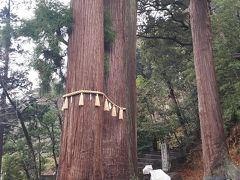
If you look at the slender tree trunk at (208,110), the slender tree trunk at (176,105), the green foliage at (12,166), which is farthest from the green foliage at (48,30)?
the slender tree trunk at (176,105)

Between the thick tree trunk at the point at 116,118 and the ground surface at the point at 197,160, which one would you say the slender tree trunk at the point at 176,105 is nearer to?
the ground surface at the point at 197,160

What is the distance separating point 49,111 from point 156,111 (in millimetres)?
4985

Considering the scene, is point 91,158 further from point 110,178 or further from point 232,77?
point 232,77

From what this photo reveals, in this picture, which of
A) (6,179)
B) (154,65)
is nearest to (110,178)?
(6,179)

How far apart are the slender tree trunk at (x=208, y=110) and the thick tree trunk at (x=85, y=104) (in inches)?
218

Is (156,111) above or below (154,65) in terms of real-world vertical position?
below

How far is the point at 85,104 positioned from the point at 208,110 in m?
5.85

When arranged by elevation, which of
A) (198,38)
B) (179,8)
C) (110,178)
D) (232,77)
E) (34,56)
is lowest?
(110,178)

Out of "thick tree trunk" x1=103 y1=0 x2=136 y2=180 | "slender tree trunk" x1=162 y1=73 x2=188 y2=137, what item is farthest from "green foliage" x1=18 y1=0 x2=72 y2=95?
"slender tree trunk" x1=162 y1=73 x2=188 y2=137

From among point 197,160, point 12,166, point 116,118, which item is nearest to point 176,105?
point 197,160

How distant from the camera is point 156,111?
16.6m

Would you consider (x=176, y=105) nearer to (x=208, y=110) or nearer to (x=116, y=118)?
(x=208, y=110)

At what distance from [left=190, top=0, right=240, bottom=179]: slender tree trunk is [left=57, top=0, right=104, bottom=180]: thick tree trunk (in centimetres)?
554

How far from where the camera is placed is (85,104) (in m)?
4.14
